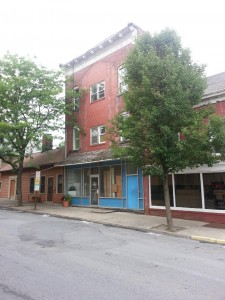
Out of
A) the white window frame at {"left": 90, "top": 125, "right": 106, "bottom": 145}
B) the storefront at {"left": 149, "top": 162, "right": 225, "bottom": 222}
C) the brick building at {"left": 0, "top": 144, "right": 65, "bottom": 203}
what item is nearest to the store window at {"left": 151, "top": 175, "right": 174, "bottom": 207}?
the storefront at {"left": 149, "top": 162, "right": 225, "bottom": 222}

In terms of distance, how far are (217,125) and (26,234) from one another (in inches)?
320

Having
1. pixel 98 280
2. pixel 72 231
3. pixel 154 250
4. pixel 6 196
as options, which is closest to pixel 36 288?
pixel 98 280

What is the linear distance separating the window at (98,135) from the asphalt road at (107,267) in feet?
32.6

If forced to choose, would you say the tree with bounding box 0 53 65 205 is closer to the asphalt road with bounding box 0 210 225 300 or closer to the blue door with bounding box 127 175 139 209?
the blue door with bounding box 127 175 139 209

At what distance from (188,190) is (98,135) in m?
8.26

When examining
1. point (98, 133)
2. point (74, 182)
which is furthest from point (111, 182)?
point (74, 182)

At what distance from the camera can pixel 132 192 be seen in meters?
16.7

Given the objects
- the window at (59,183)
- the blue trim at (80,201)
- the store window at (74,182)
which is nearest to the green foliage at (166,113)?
the blue trim at (80,201)

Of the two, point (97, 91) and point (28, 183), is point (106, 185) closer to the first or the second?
point (97, 91)

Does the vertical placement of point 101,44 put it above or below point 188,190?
above

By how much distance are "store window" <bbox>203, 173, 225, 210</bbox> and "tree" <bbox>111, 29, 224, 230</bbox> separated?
1.94m

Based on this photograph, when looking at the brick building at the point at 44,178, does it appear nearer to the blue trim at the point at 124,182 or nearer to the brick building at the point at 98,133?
the brick building at the point at 98,133

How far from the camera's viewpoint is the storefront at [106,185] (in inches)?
655

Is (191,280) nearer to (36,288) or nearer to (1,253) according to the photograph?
(36,288)
